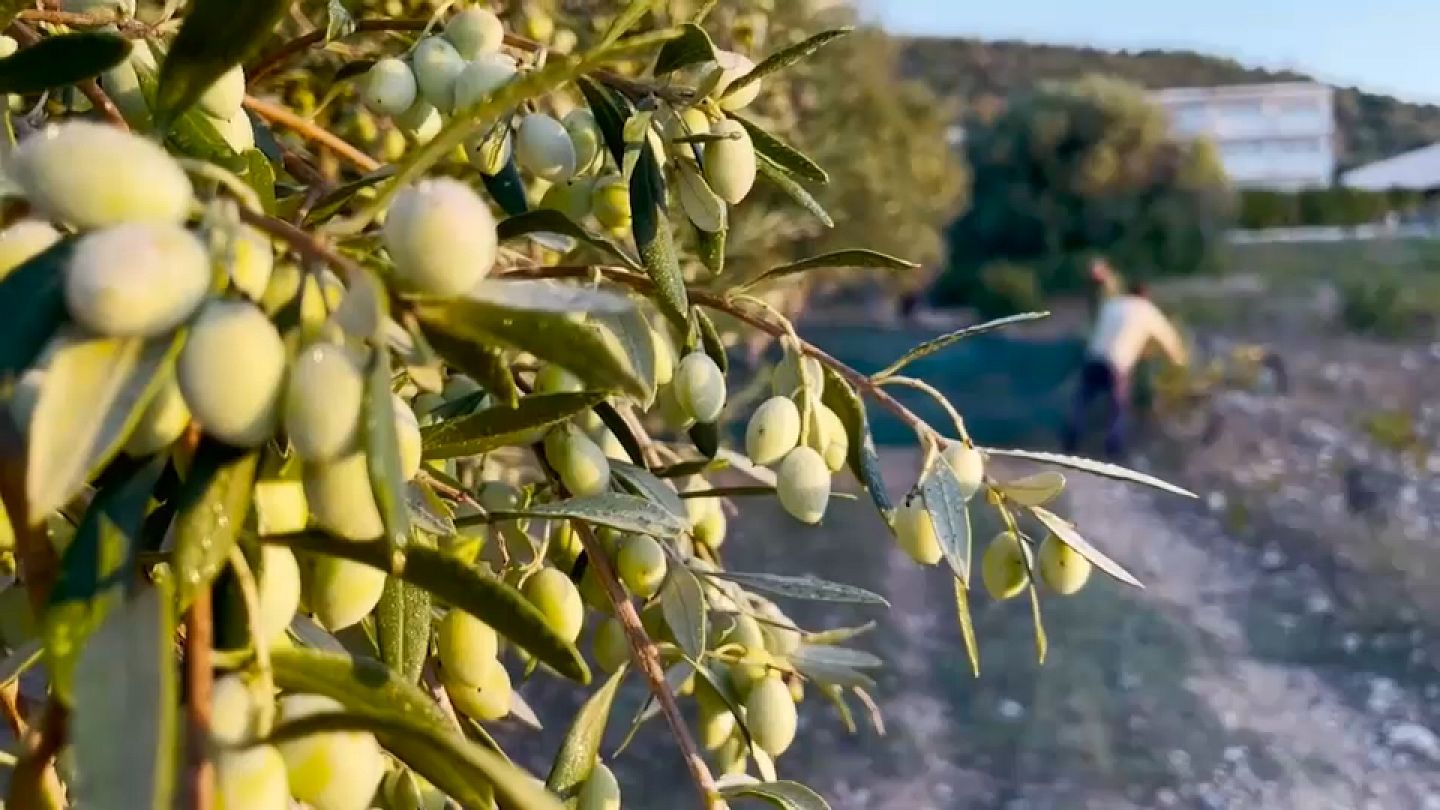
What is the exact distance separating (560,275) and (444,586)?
19 centimetres

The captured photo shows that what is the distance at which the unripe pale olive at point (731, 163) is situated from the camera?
42cm

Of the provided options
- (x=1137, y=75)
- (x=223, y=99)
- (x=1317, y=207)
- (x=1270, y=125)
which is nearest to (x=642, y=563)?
(x=223, y=99)

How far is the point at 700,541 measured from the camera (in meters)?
0.61

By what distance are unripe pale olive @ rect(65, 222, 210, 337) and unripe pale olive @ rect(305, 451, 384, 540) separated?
1.7 inches

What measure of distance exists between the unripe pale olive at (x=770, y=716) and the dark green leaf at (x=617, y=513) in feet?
0.41

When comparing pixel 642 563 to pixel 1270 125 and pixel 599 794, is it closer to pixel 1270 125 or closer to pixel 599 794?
pixel 599 794

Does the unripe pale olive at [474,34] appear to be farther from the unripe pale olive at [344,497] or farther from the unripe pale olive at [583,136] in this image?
the unripe pale olive at [344,497]

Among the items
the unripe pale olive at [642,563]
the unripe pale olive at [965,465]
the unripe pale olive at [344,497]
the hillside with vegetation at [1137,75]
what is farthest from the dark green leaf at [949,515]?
the hillside with vegetation at [1137,75]

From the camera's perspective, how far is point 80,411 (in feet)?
0.69

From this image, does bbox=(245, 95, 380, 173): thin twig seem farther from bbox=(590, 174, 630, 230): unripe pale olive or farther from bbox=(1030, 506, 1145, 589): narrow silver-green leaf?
bbox=(1030, 506, 1145, 589): narrow silver-green leaf

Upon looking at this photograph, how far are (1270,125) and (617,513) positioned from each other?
21115mm

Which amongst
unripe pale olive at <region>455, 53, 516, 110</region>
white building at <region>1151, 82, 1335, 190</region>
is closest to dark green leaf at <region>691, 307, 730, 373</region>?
unripe pale olive at <region>455, 53, 516, 110</region>

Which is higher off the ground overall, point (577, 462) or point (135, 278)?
point (135, 278)

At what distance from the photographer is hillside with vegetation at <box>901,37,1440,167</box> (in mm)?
15195
